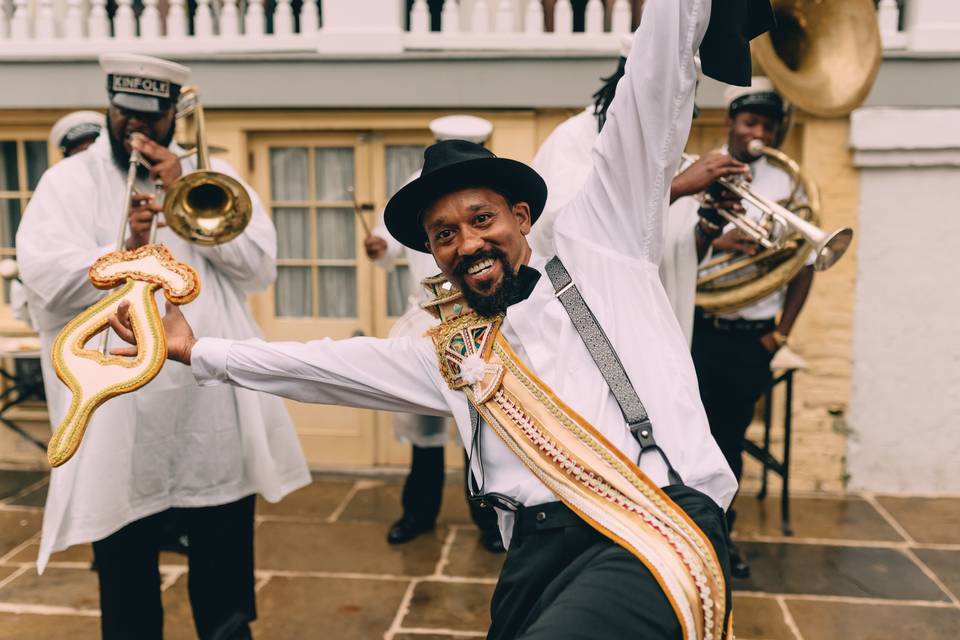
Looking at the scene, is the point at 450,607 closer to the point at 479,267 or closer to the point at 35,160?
the point at 479,267

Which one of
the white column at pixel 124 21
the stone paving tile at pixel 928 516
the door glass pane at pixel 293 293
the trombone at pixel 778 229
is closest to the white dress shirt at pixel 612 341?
the trombone at pixel 778 229

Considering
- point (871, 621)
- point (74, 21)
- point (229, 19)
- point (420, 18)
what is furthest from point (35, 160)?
point (871, 621)

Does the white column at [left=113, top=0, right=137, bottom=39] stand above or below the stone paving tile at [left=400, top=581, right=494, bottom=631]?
above

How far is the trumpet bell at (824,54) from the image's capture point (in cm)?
359

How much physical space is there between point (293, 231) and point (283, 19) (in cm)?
142

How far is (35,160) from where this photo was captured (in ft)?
20.0

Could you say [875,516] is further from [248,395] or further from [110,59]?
[110,59]

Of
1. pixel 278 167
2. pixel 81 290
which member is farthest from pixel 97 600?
pixel 278 167

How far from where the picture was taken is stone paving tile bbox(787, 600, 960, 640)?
371cm

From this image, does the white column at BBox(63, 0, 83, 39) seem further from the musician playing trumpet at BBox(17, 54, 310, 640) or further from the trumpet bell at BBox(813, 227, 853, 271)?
the trumpet bell at BBox(813, 227, 853, 271)

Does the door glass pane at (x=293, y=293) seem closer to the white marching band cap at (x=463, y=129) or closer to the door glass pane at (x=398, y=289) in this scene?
the door glass pane at (x=398, y=289)

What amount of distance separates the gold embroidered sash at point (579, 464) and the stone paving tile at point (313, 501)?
10.8ft

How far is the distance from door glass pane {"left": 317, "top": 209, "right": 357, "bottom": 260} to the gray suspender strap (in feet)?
13.1

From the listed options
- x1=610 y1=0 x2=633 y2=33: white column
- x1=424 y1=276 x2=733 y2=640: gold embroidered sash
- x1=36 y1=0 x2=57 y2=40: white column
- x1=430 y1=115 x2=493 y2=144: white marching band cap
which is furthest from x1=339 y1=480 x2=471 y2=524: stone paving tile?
x1=36 y1=0 x2=57 y2=40: white column
